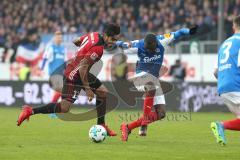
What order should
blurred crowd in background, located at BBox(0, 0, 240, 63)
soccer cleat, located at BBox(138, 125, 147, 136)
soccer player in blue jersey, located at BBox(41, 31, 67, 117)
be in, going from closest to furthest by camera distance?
soccer cleat, located at BBox(138, 125, 147, 136), soccer player in blue jersey, located at BBox(41, 31, 67, 117), blurred crowd in background, located at BBox(0, 0, 240, 63)

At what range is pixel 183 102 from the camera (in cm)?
2475

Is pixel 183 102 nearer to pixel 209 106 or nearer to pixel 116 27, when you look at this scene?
pixel 209 106

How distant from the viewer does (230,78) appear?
37.3 ft

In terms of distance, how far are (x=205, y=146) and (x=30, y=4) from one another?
2280cm

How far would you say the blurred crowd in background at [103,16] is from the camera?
94.3ft

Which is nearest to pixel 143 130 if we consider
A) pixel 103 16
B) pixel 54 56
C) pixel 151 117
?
pixel 151 117

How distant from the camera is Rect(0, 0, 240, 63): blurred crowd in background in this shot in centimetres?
2873

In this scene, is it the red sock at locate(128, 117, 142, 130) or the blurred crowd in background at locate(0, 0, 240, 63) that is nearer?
the red sock at locate(128, 117, 142, 130)

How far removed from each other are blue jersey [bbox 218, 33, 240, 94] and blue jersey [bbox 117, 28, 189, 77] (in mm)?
2545

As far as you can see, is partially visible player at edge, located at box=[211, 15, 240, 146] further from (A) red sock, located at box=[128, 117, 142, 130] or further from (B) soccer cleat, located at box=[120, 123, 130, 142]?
(A) red sock, located at box=[128, 117, 142, 130]

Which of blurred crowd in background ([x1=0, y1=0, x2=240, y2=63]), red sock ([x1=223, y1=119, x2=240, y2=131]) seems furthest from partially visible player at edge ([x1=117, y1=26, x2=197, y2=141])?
blurred crowd in background ([x1=0, y1=0, x2=240, y2=63])

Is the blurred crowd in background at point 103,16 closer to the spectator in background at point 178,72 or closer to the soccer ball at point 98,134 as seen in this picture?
the spectator in background at point 178,72

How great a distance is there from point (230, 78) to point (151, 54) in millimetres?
3082

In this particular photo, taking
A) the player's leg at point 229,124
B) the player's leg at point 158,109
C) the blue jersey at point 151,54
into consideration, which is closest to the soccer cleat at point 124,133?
the player's leg at point 158,109
